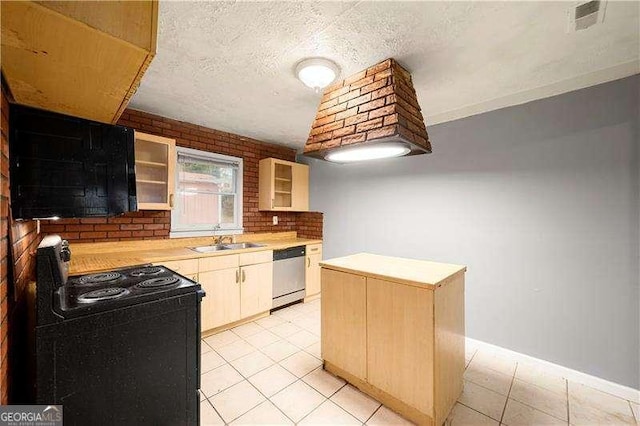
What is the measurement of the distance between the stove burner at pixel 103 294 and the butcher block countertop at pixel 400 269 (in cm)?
137

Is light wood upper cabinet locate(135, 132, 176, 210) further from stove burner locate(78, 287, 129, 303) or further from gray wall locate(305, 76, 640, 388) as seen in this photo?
gray wall locate(305, 76, 640, 388)

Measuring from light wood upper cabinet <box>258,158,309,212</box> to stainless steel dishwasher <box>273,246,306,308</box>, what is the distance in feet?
2.49

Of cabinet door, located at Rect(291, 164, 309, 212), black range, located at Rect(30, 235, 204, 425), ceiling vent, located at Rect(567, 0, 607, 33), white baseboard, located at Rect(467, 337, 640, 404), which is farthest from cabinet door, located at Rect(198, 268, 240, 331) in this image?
ceiling vent, located at Rect(567, 0, 607, 33)

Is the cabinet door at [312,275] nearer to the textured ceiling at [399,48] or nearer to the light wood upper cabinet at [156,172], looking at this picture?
the light wood upper cabinet at [156,172]

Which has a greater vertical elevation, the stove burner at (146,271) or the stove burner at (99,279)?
the stove burner at (146,271)

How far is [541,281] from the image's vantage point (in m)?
2.36

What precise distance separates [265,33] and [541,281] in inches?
118

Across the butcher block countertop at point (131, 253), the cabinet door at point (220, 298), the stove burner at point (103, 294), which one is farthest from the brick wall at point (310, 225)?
the stove burner at point (103, 294)

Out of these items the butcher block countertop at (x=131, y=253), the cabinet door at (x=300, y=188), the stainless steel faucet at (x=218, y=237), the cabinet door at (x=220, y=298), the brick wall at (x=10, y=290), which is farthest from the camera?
the cabinet door at (x=300, y=188)

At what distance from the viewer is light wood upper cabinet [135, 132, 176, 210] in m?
2.87

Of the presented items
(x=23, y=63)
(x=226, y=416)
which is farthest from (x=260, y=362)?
(x=23, y=63)

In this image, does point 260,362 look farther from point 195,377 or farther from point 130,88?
point 130,88

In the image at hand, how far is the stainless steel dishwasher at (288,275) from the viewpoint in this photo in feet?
11.8

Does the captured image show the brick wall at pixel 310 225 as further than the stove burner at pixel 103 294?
Yes
